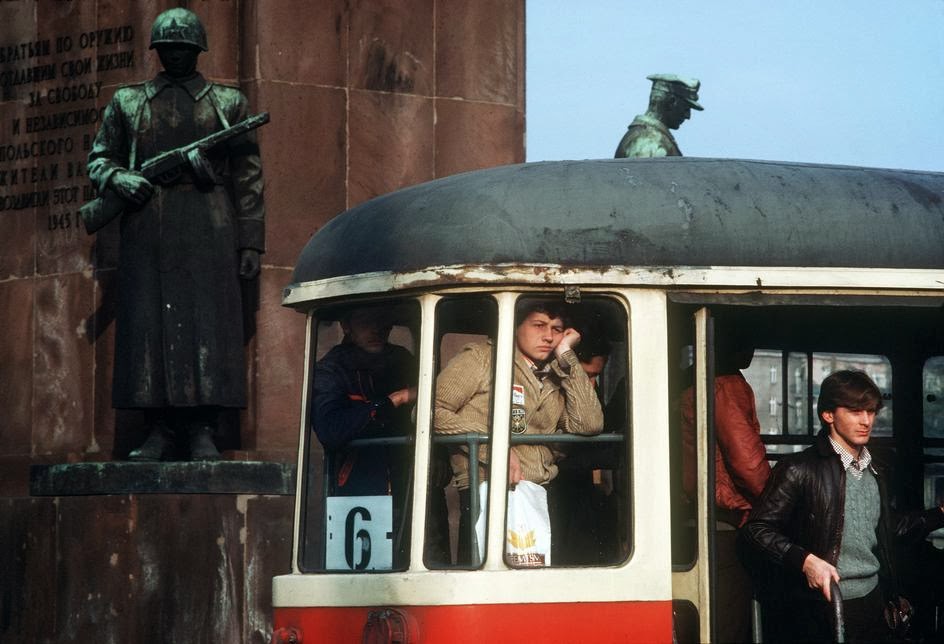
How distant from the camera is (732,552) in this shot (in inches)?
269

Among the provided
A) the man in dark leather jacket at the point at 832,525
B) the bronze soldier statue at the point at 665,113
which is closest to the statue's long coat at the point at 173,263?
the bronze soldier statue at the point at 665,113

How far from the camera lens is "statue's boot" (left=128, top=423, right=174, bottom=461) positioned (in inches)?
439

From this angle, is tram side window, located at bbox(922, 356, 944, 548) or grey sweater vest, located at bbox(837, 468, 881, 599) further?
tram side window, located at bbox(922, 356, 944, 548)

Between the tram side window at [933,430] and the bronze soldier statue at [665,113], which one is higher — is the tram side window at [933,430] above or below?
below

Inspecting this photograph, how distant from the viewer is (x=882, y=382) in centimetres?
805

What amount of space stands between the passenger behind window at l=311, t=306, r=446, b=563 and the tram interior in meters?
1.15

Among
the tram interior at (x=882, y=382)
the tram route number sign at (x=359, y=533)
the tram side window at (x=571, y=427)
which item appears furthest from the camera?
the tram interior at (x=882, y=382)

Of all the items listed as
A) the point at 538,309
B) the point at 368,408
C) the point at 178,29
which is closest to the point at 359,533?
the point at 368,408

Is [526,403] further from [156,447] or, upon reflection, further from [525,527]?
[156,447]

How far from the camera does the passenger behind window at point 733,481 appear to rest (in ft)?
22.2

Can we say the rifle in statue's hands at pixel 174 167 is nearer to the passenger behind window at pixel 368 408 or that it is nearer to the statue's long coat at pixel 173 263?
the statue's long coat at pixel 173 263

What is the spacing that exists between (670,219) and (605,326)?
0.42 m

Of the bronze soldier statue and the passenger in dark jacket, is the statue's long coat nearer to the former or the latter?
the bronze soldier statue

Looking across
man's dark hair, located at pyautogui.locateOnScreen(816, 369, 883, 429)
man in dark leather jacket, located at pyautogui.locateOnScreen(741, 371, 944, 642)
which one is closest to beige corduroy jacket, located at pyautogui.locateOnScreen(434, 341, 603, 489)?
man in dark leather jacket, located at pyautogui.locateOnScreen(741, 371, 944, 642)
